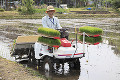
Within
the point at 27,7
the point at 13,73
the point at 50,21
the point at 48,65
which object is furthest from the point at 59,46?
the point at 27,7

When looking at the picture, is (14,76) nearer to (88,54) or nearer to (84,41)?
(84,41)

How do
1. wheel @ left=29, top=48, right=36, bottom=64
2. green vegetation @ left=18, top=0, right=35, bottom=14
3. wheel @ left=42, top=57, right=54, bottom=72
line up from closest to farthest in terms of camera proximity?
wheel @ left=42, top=57, right=54, bottom=72 → wheel @ left=29, top=48, right=36, bottom=64 → green vegetation @ left=18, top=0, right=35, bottom=14

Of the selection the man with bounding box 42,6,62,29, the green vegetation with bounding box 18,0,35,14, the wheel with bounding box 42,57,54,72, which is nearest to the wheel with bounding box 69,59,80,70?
the wheel with bounding box 42,57,54,72

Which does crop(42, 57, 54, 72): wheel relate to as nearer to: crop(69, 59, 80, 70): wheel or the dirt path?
the dirt path

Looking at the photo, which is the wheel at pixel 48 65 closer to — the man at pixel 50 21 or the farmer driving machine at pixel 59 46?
the farmer driving machine at pixel 59 46

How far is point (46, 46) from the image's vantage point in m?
9.49

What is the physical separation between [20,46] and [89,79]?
3.73m

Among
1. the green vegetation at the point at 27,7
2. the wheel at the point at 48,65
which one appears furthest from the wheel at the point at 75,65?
the green vegetation at the point at 27,7

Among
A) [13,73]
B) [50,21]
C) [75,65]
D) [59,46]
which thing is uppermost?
[50,21]

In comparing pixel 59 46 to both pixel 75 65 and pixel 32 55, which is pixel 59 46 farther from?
pixel 32 55

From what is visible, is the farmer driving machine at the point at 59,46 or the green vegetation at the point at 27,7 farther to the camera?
the green vegetation at the point at 27,7

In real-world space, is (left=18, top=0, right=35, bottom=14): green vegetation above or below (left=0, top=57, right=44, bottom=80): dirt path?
above

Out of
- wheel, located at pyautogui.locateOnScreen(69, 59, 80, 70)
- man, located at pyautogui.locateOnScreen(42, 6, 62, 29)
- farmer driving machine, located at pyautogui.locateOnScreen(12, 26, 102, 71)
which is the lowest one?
wheel, located at pyautogui.locateOnScreen(69, 59, 80, 70)

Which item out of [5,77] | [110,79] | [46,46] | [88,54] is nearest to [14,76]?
[5,77]
